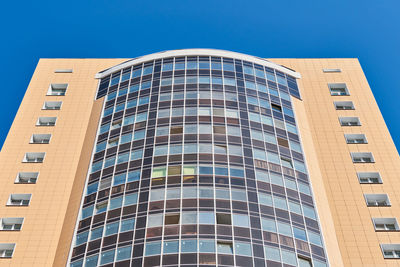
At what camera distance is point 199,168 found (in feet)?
180

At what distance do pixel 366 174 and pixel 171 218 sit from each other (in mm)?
23763

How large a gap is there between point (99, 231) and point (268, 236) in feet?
50.8

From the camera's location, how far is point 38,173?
61.2 meters

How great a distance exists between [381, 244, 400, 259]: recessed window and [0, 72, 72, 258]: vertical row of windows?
35.6m

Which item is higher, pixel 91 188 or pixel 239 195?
pixel 91 188

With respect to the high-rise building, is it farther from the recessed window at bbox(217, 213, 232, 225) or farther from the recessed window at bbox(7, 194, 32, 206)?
the recessed window at bbox(7, 194, 32, 206)

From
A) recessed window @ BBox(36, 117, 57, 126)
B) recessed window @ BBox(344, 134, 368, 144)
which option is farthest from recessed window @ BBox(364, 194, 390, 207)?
recessed window @ BBox(36, 117, 57, 126)

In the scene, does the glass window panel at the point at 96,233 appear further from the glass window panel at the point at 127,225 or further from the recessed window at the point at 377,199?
the recessed window at the point at 377,199

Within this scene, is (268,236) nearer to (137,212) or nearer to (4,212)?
(137,212)

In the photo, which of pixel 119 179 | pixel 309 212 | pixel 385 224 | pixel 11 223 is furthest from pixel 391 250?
pixel 11 223

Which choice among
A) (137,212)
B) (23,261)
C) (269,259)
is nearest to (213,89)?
(137,212)

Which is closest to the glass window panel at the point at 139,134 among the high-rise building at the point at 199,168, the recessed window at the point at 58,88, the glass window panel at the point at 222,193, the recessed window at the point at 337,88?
the high-rise building at the point at 199,168

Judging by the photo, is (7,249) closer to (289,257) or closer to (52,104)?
(52,104)

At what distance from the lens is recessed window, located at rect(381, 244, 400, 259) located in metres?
53.6
